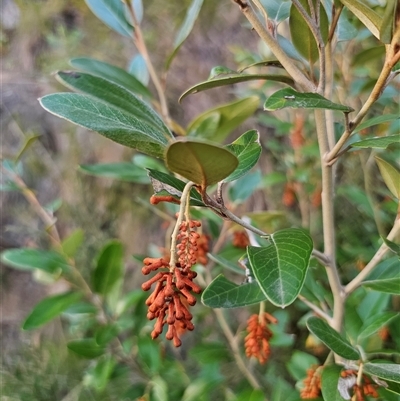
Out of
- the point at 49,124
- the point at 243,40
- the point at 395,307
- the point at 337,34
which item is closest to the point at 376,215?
the point at 395,307

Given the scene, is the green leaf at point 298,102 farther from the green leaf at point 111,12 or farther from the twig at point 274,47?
the green leaf at point 111,12

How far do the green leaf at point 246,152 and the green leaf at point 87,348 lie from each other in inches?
27.2

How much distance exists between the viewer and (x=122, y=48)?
8.45ft

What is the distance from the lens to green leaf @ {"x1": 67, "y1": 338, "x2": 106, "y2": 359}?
0.97m

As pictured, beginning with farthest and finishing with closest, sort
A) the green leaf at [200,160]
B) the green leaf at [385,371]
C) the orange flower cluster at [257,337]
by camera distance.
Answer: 1. the orange flower cluster at [257,337]
2. the green leaf at [385,371]
3. the green leaf at [200,160]

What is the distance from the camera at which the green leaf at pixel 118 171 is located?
84 centimetres

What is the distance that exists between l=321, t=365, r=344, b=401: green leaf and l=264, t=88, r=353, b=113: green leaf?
1.04 feet

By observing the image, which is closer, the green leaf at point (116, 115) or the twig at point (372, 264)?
A: the green leaf at point (116, 115)

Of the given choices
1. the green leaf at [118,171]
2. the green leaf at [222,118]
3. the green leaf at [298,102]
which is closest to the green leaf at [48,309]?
the green leaf at [118,171]

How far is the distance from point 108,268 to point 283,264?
68 centimetres

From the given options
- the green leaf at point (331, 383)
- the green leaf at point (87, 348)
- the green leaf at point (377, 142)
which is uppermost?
the green leaf at point (377, 142)

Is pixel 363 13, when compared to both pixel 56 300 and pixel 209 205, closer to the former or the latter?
pixel 209 205

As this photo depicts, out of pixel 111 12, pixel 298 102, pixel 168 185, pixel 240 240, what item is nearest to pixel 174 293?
pixel 168 185

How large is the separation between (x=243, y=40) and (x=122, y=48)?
0.76 m
